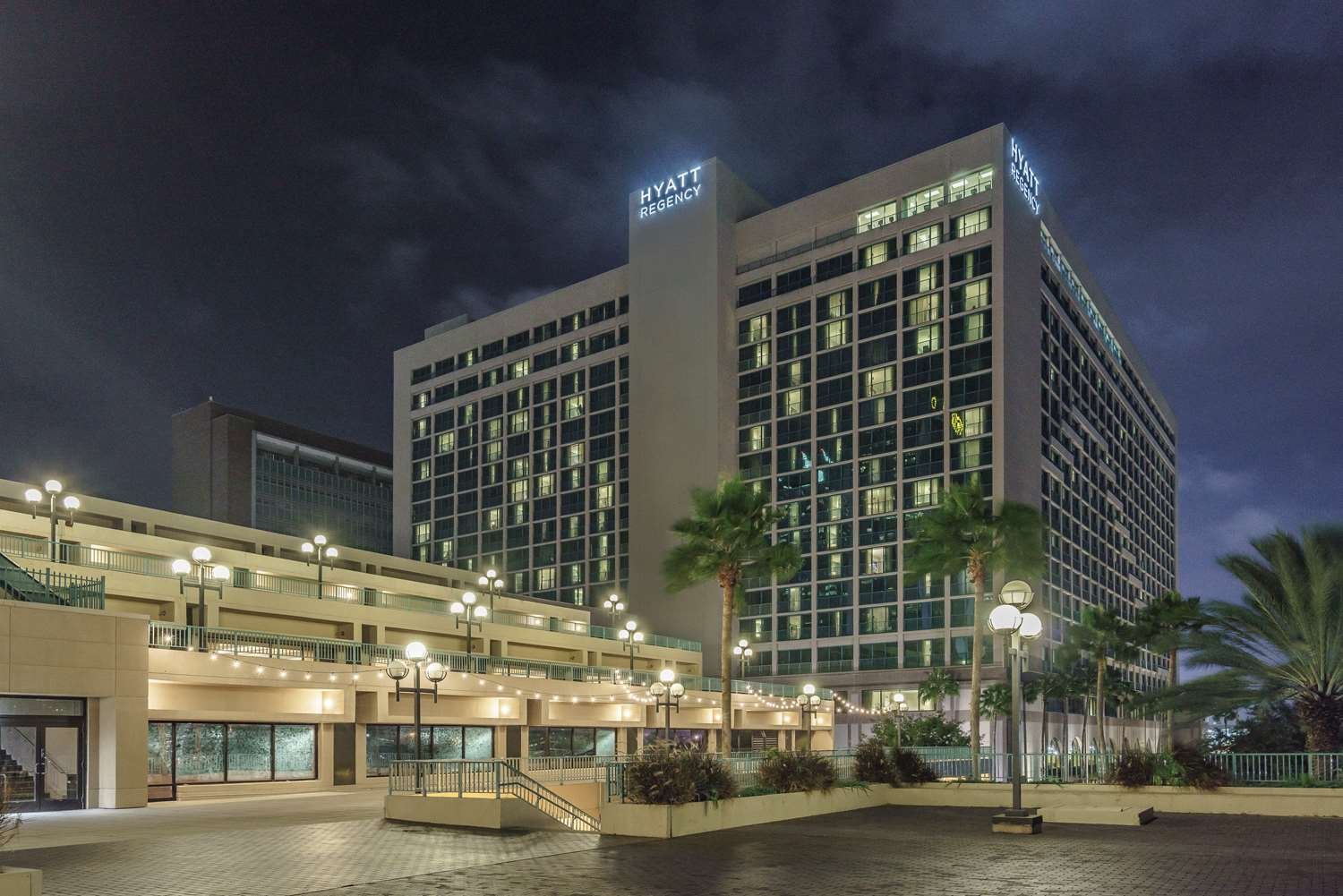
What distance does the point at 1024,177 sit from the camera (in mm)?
90188

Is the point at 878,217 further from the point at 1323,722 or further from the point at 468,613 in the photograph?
the point at 1323,722

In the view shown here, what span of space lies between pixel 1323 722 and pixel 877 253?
225ft

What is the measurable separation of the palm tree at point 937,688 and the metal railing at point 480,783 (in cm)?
5363

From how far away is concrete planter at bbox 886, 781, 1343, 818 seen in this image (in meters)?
23.6

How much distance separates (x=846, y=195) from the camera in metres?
94.9

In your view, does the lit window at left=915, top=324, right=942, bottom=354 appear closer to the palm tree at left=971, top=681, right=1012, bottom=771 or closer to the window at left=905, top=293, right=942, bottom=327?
the window at left=905, top=293, right=942, bottom=327

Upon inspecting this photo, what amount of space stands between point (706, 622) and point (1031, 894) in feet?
271

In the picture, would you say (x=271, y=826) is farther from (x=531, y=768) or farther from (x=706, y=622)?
(x=706, y=622)

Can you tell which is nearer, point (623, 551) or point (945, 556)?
point (945, 556)

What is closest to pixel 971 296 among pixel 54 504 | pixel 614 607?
pixel 614 607

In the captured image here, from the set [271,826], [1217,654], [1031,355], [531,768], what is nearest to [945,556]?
[1217,654]

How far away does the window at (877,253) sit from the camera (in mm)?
91750

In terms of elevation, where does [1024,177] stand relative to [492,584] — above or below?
above

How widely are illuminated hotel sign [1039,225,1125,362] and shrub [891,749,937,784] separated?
71830 mm
